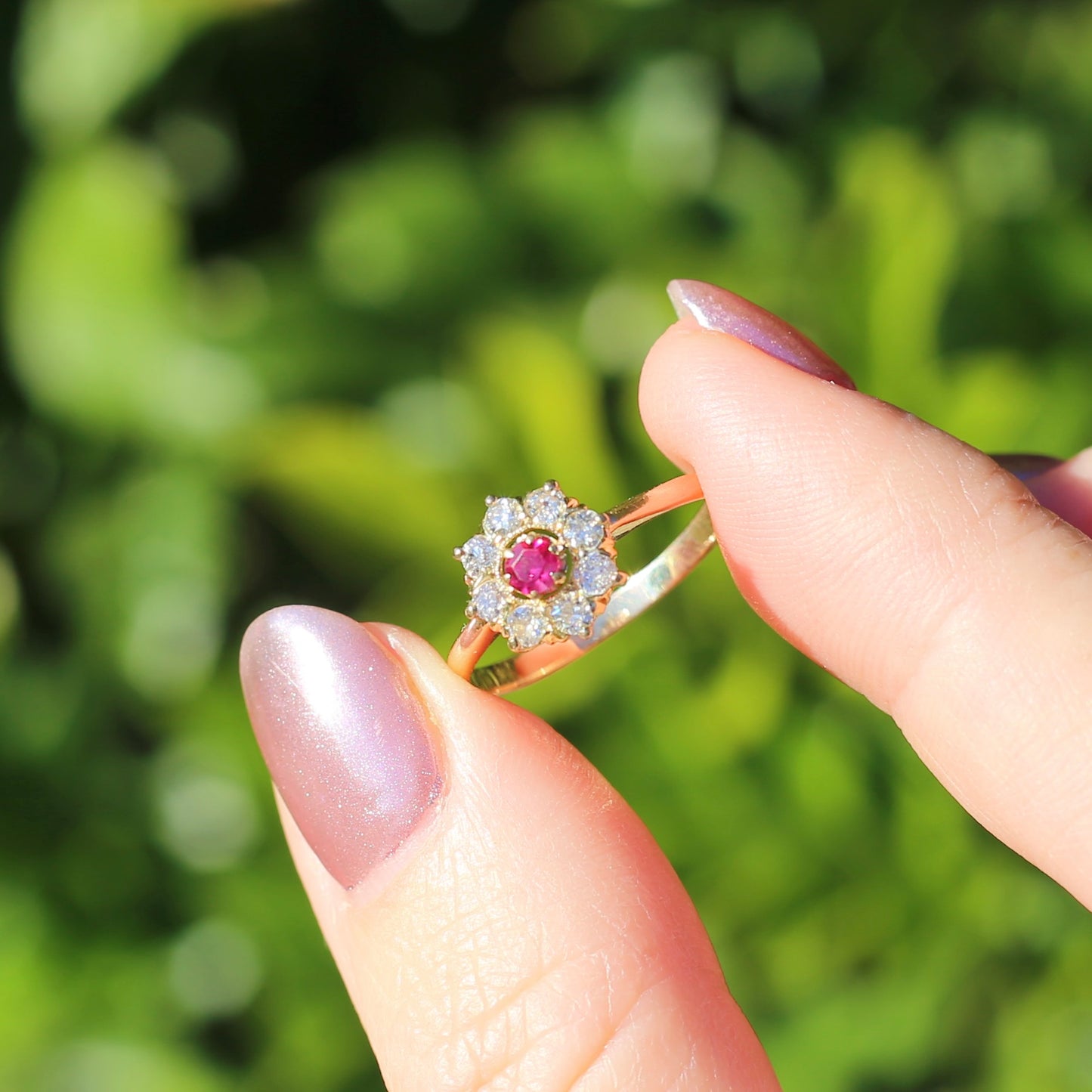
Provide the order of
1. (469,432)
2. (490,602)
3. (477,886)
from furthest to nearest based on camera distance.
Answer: (469,432) < (490,602) < (477,886)

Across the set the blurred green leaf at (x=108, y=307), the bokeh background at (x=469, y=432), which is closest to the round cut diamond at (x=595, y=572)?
the bokeh background at (x=469, y=432)

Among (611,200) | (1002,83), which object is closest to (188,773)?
(611,200)

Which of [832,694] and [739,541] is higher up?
[739,541]

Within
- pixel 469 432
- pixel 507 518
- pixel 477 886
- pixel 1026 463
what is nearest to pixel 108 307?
pixel 469 432

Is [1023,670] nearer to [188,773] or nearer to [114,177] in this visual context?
[188,773]

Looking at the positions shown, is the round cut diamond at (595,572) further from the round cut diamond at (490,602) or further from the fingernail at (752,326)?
the fingernail at (752,326)

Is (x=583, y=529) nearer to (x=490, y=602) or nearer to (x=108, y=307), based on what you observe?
(x=490, y=602)

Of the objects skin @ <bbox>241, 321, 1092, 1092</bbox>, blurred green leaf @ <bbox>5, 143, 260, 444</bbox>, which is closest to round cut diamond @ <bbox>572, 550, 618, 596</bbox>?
skin @ <bbox>241, 321, 1092, 1092</bbox>
